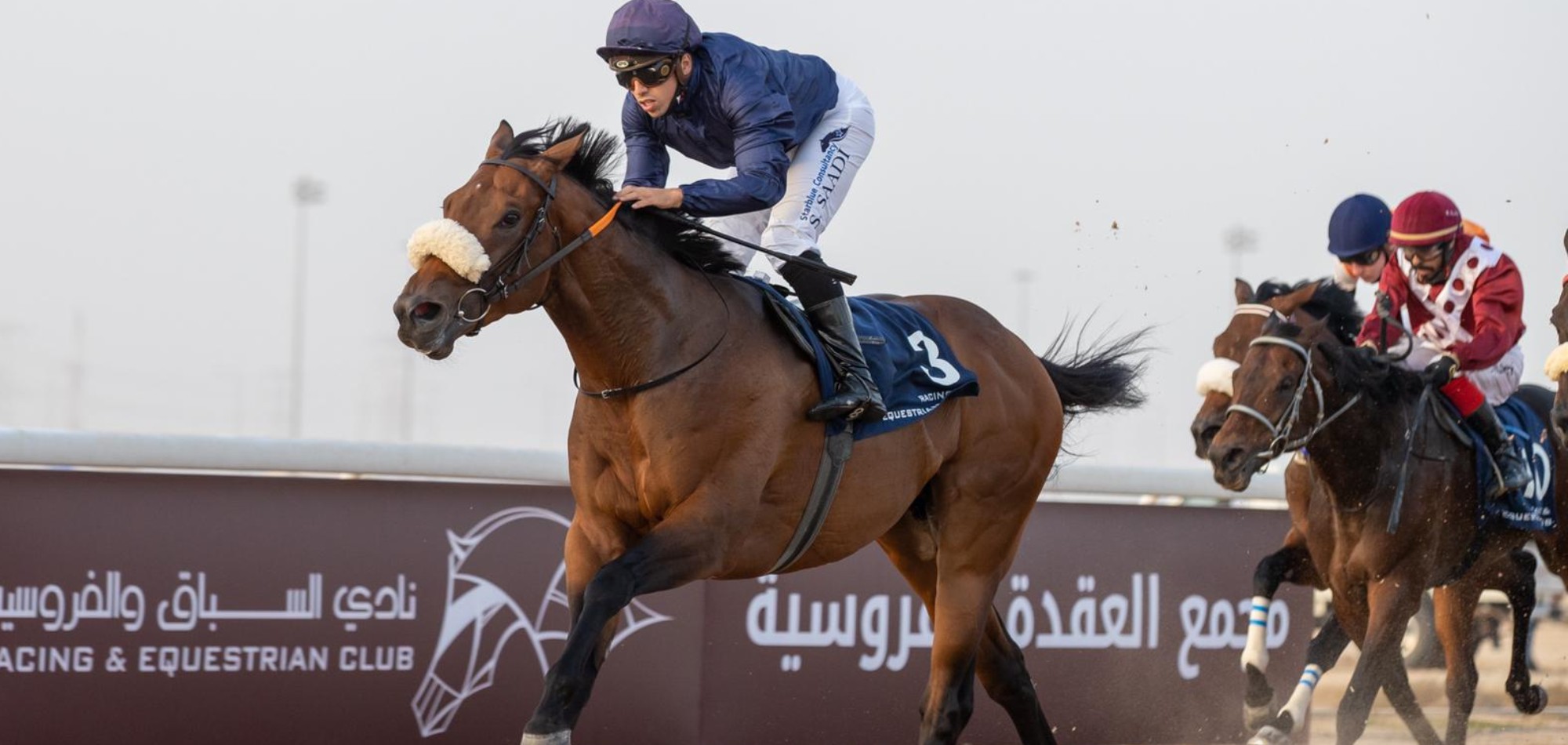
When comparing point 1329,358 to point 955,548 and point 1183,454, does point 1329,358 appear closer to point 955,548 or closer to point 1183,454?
point 955,548

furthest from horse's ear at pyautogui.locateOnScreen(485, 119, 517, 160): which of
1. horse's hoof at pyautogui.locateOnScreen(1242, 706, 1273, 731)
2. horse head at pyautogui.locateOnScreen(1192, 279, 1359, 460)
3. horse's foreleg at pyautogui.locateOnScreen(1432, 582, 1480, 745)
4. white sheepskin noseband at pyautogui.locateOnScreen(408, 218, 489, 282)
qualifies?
horse's foreleg at pyautogui.locateOnScreen(1432, 582, 1480, 745)

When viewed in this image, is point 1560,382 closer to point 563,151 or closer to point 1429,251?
point 1429,251

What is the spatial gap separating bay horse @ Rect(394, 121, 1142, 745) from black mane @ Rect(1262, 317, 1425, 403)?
1.55 m

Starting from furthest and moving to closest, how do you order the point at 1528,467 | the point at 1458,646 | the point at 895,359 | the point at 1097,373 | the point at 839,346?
1. the point at 1458,646
2. the point at 1528,467
3. the point at 1097,373
4. the point at 895,359
5. the point at 839,346

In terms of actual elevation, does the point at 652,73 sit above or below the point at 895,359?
above

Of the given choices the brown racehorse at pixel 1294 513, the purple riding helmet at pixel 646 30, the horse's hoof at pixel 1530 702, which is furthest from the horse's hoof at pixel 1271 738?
the purple riding helmet at pixel 646 30

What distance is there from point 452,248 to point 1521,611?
4.93 meters

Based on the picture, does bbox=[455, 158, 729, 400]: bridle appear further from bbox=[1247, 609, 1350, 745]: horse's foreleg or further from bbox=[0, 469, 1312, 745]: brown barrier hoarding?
bbox=[1247, 609, 1350, 745]: horse's foreleg

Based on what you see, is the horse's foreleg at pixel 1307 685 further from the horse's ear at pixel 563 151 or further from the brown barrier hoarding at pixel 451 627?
the horse's ear at pixel 563 151

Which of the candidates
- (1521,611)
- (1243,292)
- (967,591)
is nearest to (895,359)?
(967,591)

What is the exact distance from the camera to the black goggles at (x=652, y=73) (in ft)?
13.5

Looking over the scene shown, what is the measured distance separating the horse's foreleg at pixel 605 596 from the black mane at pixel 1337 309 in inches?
123

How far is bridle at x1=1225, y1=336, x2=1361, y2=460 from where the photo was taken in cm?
562

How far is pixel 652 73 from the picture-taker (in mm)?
4117
